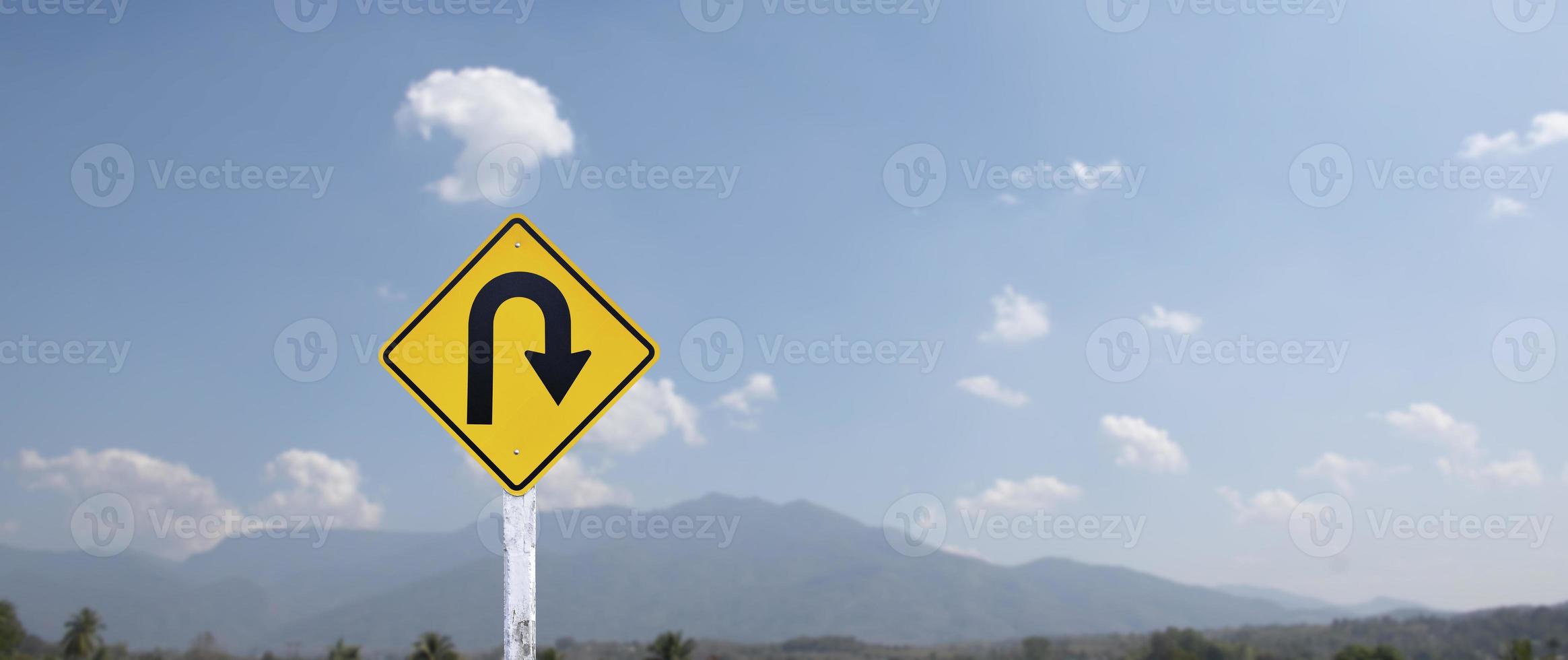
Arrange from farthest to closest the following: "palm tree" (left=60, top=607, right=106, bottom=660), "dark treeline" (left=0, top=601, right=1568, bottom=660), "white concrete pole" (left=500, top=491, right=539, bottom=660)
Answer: "dark treeline" (left=0, top=601, right=1568, bottom=660), "palm tree" (left=60, top=607, right=106, bottom=660), "white concrete pole" (left=500, top=491, right=539, bottom=660)

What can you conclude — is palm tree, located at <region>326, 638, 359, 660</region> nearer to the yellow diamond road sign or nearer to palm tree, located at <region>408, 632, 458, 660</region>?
palm tree, located at <region>408, 632, 458, 660</region>

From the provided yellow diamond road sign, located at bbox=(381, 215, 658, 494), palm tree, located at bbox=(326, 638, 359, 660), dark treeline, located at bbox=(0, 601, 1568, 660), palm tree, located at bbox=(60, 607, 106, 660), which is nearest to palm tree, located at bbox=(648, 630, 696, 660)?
dark treeline, located at bbox=(0, 601, 1568, 660)

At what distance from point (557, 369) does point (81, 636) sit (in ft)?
364

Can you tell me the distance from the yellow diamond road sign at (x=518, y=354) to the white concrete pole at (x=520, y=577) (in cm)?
13

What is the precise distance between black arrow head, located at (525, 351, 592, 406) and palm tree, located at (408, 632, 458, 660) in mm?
95865

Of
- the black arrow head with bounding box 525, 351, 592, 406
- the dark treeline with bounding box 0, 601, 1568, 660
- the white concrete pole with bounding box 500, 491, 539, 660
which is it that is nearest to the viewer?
the white concrete pole with bounding box 500, 491, 539, 660

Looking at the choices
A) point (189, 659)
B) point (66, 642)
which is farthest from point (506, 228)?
point (189, 659)

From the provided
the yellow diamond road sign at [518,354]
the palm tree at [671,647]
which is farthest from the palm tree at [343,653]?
the yellow diamond road sign at [518,354]

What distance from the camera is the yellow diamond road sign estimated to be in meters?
4.75

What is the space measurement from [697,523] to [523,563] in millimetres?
15361

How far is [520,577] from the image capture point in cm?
452

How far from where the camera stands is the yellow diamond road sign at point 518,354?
475 cm

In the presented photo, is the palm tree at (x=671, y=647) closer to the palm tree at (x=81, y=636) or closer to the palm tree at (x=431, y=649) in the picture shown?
the palm tree at (x=431, y=649)

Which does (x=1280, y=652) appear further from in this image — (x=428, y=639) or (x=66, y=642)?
(x=66, y=642)
